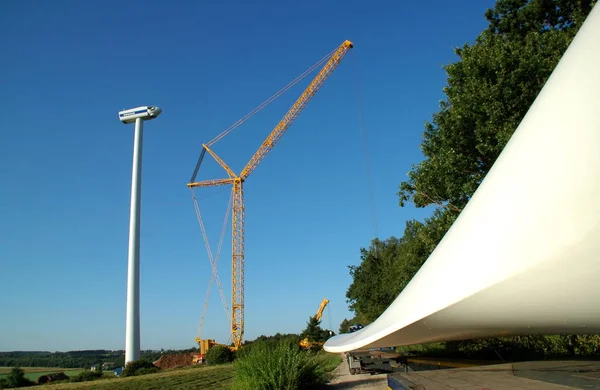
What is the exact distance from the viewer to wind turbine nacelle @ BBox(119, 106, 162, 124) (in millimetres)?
56156

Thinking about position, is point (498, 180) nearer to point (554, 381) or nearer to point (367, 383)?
point (554, 381)

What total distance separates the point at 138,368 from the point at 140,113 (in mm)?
30615

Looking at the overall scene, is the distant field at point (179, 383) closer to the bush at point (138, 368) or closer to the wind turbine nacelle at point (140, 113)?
the bush at point (138, 368)

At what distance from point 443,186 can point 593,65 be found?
13.2 meters

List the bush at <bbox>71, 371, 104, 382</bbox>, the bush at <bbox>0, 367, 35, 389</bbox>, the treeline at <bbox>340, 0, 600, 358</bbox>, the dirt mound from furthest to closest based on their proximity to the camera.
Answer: the dirt mound, the bush at <bbox>0, 367, 35, 389</bbox>, the bush at <bbox>71, 371, 104, 382</bbox>, the treeline at <bbox>340, 0, 600, 358</bbox>

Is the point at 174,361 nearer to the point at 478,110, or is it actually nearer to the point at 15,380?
the point at 15,380

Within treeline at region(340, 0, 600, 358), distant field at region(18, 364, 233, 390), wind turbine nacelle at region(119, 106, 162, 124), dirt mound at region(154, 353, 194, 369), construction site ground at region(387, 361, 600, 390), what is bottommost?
distant field at region(18, 364, 233, 390)

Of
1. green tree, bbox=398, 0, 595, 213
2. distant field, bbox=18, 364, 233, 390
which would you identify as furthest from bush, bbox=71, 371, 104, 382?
green tree, bbox=398, 0, 595, 213

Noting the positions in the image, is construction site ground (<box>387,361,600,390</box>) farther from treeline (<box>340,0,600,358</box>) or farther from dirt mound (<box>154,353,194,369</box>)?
dirt mound (<box>154,353,194,369</box>)

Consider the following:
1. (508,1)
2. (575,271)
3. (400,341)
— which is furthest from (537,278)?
(508,1)

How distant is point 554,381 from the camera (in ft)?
19.3

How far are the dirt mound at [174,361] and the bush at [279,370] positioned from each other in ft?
133

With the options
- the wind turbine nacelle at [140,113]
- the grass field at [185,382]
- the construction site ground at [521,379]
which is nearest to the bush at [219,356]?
the grass field at [185,382]

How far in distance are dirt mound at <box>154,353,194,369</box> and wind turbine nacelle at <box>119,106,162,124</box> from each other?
28893mm
